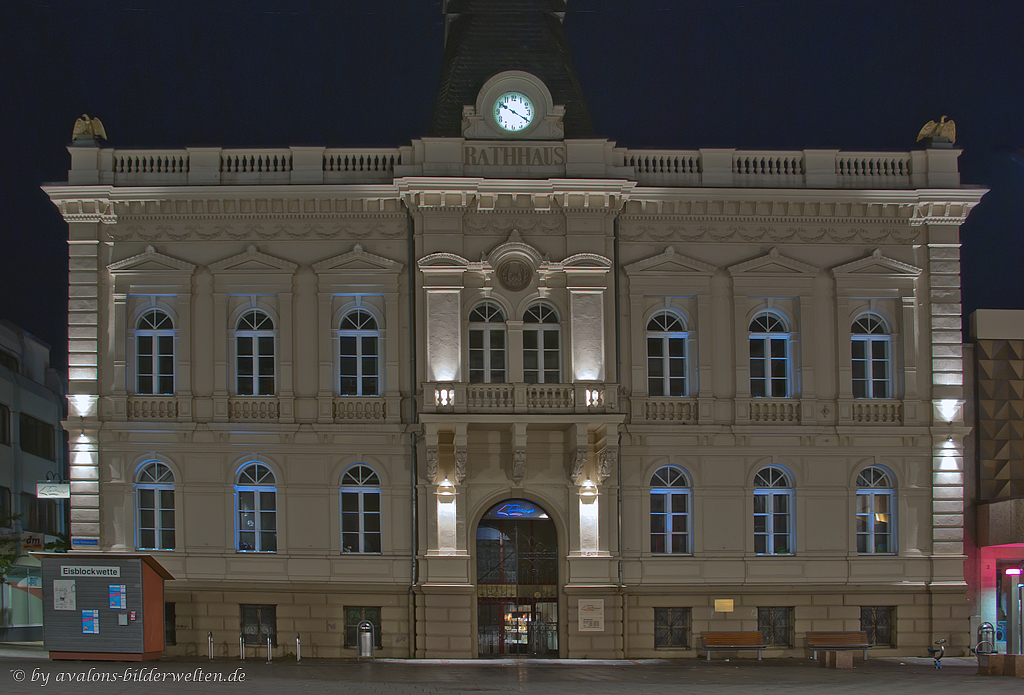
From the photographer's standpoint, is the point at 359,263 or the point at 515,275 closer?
the point at 515,275

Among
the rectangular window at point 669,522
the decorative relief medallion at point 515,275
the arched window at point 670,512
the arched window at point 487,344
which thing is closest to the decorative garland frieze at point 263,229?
the decorative relief medallion at point 515,275

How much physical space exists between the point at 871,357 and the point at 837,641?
27.6ft

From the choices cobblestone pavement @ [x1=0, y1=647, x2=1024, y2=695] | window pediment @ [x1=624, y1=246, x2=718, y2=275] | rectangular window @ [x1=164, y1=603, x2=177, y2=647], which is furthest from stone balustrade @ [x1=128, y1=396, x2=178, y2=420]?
window pediment @ [x1=624, y1=246, x2=718, y2=275]

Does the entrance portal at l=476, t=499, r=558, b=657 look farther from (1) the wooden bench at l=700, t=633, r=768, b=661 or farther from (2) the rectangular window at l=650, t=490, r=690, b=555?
(1) the wooden bench at l=700, t=633, r=768, b=661

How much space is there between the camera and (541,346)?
3422 centimetres

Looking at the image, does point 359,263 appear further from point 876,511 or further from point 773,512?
point 876,511

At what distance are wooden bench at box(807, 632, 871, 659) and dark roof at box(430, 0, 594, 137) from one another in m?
16.1

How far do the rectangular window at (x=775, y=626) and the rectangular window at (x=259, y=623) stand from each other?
13967mm

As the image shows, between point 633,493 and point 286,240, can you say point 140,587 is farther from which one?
point 633,493

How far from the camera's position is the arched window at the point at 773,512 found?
114 feet

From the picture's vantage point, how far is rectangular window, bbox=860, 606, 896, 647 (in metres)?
34.3

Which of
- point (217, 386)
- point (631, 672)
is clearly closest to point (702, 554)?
point (631, 672)

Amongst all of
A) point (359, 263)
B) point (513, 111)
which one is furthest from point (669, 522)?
point (513, 111)

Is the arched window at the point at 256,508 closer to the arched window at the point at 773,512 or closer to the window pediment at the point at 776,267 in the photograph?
the arched window at the point at 773,512
